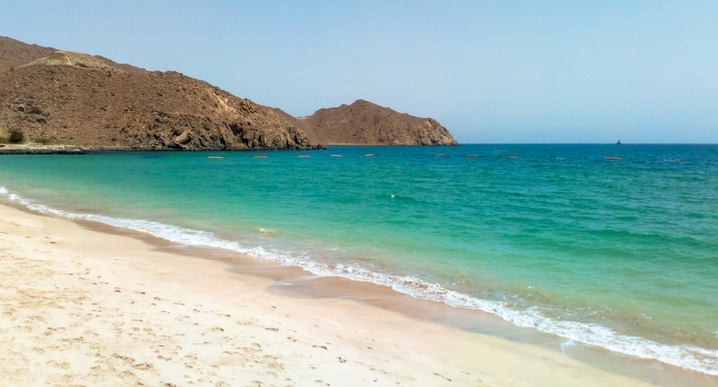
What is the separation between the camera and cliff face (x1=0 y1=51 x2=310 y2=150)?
224 ft

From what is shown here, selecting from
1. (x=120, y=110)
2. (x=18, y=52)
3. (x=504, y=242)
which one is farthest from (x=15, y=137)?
(x=18, y=52)

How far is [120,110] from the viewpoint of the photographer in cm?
7375

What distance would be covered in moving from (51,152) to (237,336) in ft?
214

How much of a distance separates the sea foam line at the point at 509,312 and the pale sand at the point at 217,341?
800 millimetres

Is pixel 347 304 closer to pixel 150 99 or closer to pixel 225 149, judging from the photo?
pixel 225 149

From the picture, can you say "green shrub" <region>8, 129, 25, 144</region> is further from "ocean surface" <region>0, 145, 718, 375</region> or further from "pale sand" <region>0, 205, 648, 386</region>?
"pale sand" <region>0, 205, 648, 386</region>

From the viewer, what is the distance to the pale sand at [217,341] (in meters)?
3.50

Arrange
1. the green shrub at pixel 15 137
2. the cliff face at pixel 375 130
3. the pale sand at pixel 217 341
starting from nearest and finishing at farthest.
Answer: the pale sand at pixel 217 341, the green shrub at pixel 15 137, the cliff face at pixel 375 130

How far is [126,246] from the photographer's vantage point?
9.42 metres

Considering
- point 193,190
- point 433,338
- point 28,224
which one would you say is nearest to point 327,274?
point 433,338

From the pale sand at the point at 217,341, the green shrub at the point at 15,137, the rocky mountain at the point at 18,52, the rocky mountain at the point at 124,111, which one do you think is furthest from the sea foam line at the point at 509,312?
the rocky mountain at the point at 18,52

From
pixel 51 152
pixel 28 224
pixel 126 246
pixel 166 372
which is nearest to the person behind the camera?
pixel 166 372

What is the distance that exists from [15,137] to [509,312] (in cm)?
7837

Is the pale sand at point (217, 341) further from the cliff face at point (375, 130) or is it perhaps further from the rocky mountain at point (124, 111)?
the cliff face at point (375, 130)
